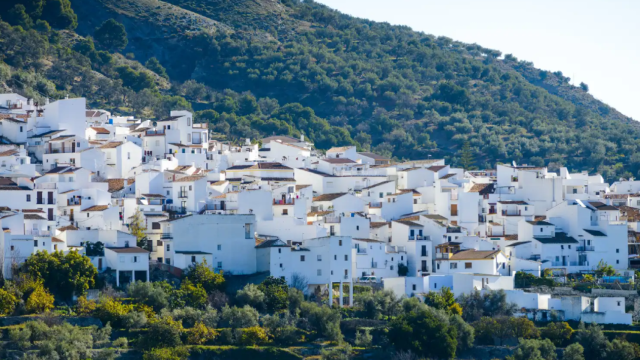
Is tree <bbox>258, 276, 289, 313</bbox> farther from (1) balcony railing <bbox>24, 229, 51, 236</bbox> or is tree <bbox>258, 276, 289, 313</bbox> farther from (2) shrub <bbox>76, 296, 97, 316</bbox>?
(1) balcony railing <bbox>24, 229, 51, 236</bbox>

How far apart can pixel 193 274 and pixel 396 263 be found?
34.7 feet

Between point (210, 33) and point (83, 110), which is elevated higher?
point (210, 33)

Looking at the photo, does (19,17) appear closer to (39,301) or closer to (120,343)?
(39,301)

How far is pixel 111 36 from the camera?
111 meters

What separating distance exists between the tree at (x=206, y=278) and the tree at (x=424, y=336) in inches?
300

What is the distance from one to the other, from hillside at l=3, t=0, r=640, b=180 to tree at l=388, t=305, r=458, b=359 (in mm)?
41279

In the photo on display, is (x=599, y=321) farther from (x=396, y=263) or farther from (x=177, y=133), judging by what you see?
(x=177, y=133)

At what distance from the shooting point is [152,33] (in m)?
118

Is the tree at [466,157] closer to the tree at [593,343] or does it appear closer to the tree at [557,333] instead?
the tree at [557,333]

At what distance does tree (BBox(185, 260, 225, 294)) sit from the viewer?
54781 mm

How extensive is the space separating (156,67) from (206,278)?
58.8 meters

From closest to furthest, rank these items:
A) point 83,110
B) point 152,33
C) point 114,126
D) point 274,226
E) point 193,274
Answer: point 193,274
point 274,226
point 83,110
point 114,126
point 152,33

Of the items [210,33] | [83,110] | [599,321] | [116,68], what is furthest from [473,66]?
[599,321]

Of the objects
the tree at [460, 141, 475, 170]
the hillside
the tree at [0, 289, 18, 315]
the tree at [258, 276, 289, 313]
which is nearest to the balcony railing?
the tree at [0, 289, 18, 315]
